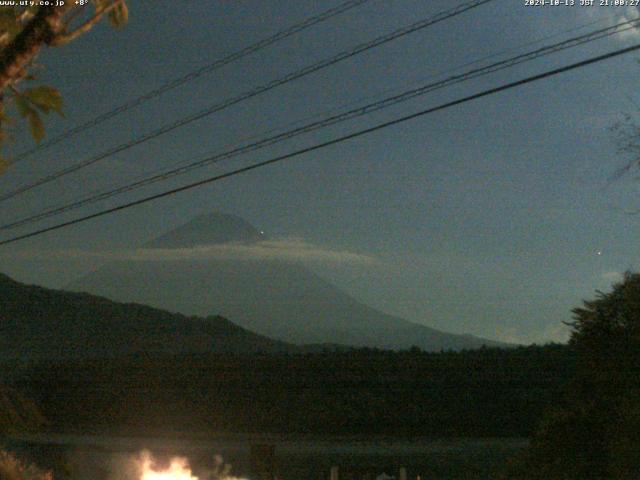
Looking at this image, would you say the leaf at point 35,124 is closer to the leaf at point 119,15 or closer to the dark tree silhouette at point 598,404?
the leaf at point 119,15

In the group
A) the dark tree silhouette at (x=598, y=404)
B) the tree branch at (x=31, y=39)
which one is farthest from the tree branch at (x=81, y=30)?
the dark tree silhouette at (x=598, y=404)

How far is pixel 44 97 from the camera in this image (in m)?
6.31

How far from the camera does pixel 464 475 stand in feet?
65.2

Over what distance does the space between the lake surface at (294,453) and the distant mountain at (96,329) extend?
4124 centimetres

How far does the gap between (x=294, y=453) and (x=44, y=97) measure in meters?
20.2

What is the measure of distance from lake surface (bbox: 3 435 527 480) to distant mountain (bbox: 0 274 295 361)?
4124cm

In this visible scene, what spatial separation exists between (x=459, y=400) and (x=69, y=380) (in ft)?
62.0

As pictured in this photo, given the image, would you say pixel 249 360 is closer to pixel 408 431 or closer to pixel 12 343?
pixel 408 431

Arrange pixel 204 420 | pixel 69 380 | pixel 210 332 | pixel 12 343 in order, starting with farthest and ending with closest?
pixel 210 332, pixel 12 343, pixel 69 380, pixel 204 420

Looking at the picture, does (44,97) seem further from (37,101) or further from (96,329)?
(96,329)

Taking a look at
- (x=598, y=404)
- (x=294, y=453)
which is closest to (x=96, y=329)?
(x=294, y=453)

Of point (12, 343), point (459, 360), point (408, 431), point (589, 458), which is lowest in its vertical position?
point (589, 458)

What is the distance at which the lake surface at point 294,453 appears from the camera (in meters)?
20.4

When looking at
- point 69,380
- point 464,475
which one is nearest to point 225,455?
point 464,475
